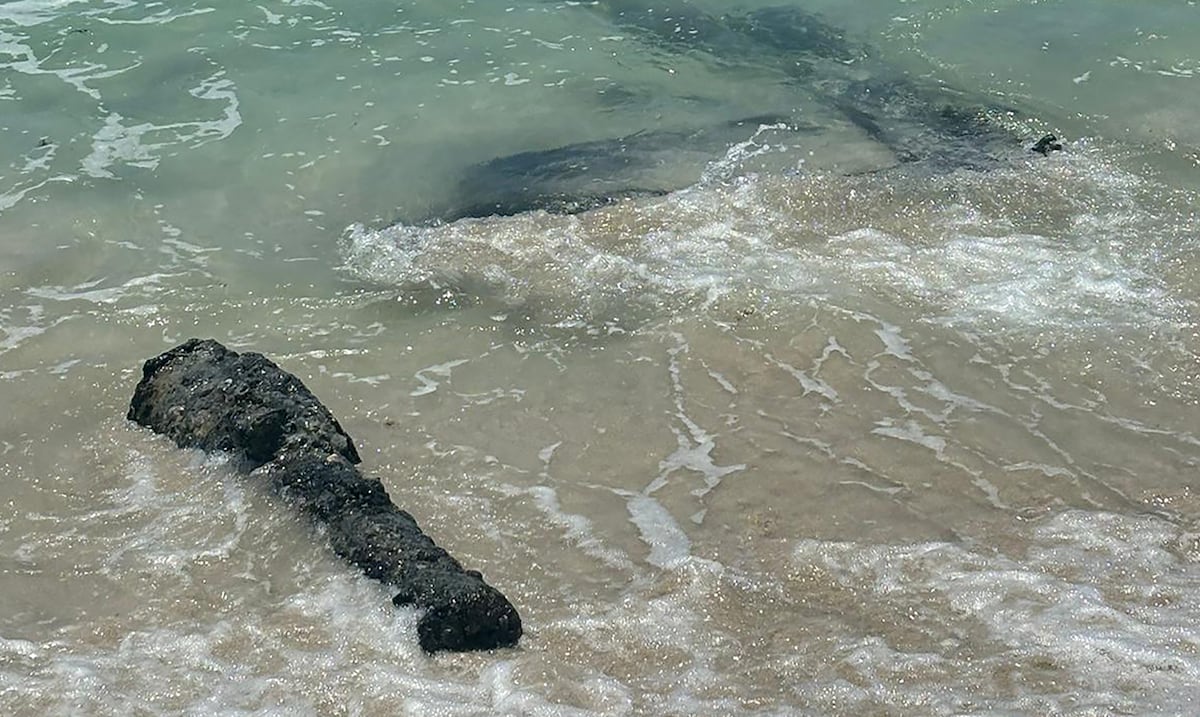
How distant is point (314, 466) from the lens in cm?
629

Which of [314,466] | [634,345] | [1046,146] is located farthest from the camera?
[1046,146]

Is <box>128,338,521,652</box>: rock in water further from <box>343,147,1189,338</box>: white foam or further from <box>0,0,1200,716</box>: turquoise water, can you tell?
<box>343,147,1189,338</box>: white foam

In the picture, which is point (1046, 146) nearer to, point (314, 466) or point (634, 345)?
point (634, 345)

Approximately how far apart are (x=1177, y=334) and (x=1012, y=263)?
135 cm

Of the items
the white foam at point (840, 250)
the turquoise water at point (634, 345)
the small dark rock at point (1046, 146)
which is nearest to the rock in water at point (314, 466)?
the turquoise water at point (634, 345)

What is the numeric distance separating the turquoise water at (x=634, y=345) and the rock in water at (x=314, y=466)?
0.46 feet

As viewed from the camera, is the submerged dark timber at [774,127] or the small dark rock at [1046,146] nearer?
the submerged dark timber at [774,127]

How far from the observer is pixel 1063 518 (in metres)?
6.36

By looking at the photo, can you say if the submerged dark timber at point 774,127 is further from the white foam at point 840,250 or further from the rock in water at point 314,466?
the rock in water at point 314,466

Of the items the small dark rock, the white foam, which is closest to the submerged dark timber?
the small dark rock

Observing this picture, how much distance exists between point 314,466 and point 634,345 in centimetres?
264

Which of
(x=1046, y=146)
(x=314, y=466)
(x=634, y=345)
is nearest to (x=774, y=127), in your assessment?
(x=1046, y=146)

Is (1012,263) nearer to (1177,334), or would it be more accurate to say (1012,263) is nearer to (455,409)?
(1177,334)

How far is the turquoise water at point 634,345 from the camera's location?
5324mm
